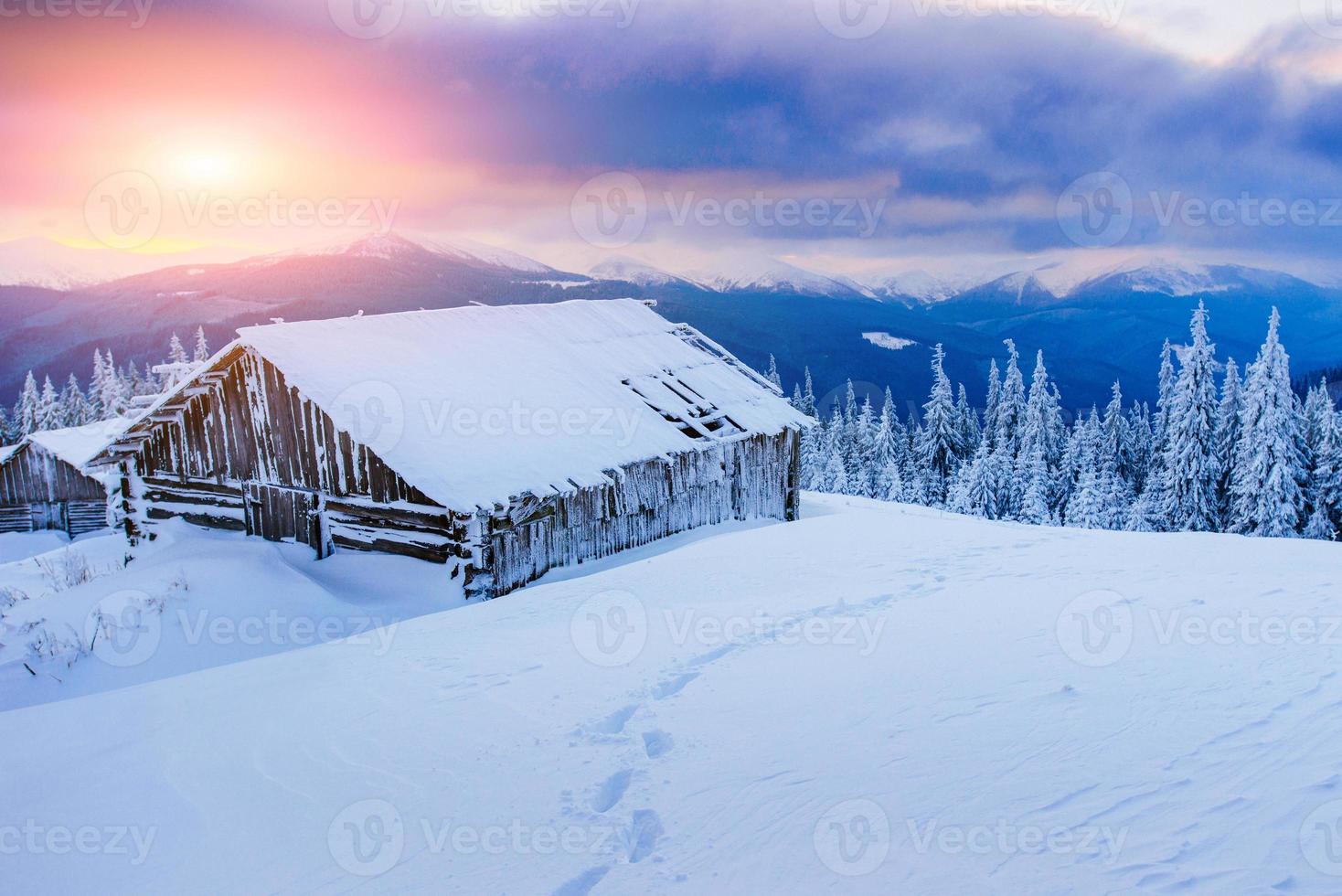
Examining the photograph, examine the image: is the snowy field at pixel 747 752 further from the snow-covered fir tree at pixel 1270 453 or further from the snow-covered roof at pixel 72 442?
the snow-covered roof at pixel 72 442

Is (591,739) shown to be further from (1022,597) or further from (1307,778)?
(1022,597)

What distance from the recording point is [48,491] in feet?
121

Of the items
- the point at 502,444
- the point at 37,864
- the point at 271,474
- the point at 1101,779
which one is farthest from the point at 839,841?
the point at 271,474

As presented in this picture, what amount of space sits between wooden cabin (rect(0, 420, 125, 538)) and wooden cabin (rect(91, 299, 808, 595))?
23.3m

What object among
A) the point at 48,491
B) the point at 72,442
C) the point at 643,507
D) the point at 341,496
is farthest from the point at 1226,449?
the point at 48,491

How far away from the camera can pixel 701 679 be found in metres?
6.65

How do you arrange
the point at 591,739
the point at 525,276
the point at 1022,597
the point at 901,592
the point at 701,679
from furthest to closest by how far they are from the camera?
the point at 525,276 < the point at 901,592 < the point at 1022,597 < the point at 701,679 < the point at 591,739

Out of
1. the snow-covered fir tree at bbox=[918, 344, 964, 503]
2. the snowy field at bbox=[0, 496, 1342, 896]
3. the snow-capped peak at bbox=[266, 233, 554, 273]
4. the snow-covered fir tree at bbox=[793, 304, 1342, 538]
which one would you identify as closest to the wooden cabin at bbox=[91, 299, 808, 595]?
the snowy field at bbox=[0, 496, 1342, 896]

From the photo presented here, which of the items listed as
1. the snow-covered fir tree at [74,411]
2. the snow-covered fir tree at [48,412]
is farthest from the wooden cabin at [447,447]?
the snow-covered fir tree at [74,411]

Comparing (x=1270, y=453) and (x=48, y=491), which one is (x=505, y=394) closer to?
(x=48, y=491)

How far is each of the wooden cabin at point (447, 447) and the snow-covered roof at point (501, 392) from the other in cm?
5

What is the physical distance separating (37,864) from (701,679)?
458cm

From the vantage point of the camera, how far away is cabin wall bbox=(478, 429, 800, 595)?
1412 centimetres

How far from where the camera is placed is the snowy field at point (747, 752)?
13.2 feet
